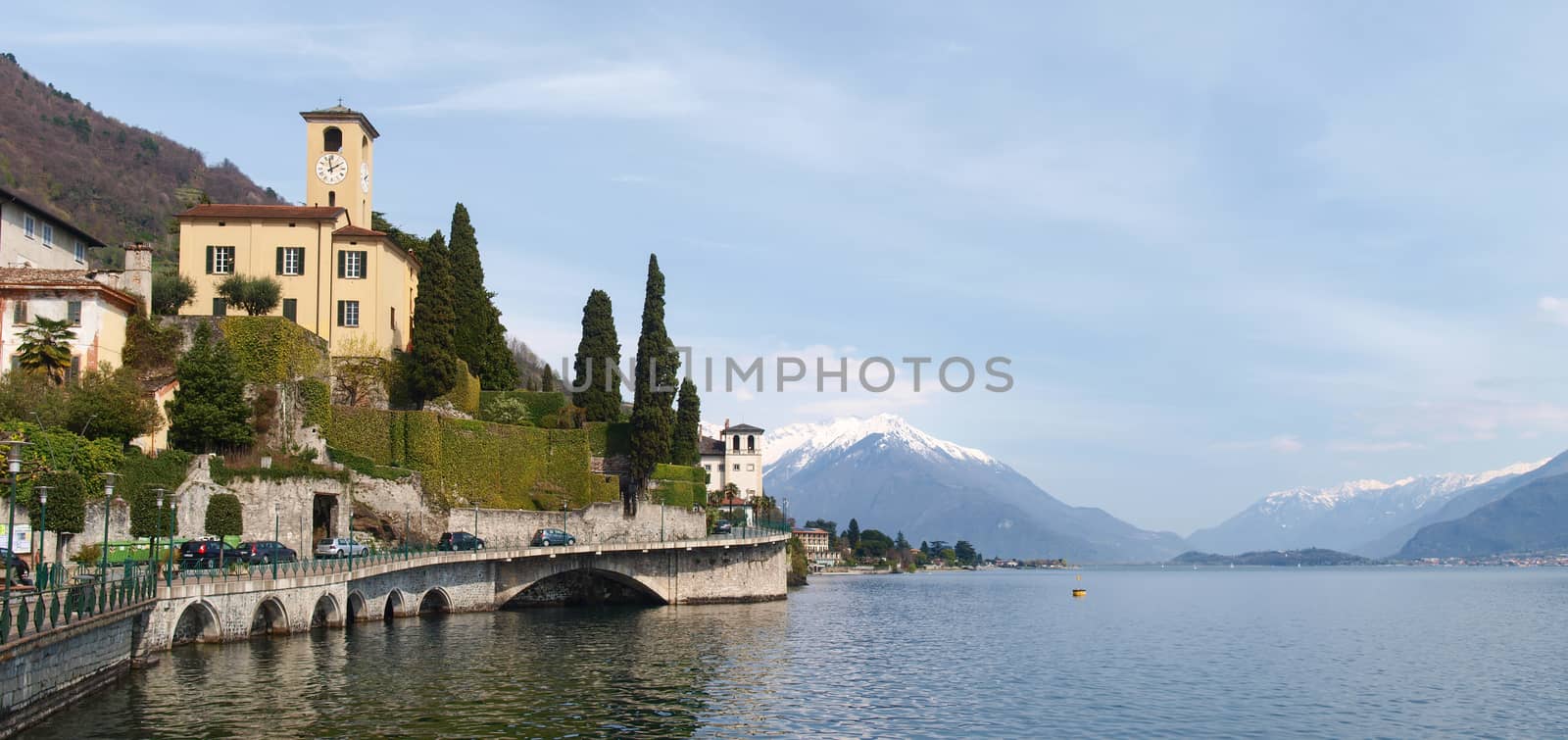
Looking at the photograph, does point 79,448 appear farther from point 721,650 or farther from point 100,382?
point 721,650

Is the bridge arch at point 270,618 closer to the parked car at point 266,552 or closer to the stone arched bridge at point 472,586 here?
the stone arched bridge at point 472,586

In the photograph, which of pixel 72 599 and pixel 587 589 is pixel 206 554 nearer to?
pixel 72 599

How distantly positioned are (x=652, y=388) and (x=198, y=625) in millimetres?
42271

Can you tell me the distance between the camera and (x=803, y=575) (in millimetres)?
153000

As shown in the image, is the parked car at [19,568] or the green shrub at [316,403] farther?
the green shrub at [316,403]

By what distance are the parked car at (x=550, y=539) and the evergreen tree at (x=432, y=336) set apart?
11.2 metres

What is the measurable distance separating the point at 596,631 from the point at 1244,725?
35.7 metres

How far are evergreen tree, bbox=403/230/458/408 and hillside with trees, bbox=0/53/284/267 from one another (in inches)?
2310

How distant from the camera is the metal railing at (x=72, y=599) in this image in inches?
1142

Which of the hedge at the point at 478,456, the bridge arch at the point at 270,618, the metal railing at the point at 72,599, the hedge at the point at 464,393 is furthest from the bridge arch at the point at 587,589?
the metal railing at the point at 72,599

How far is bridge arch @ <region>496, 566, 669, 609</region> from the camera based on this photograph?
80.6m

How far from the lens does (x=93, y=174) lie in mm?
167500

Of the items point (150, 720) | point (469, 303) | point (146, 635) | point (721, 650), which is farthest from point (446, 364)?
point (150, 720)

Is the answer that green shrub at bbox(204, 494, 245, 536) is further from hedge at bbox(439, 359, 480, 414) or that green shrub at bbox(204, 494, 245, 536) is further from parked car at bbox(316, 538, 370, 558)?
hedge at bbox(439, 359, 480, 414)
